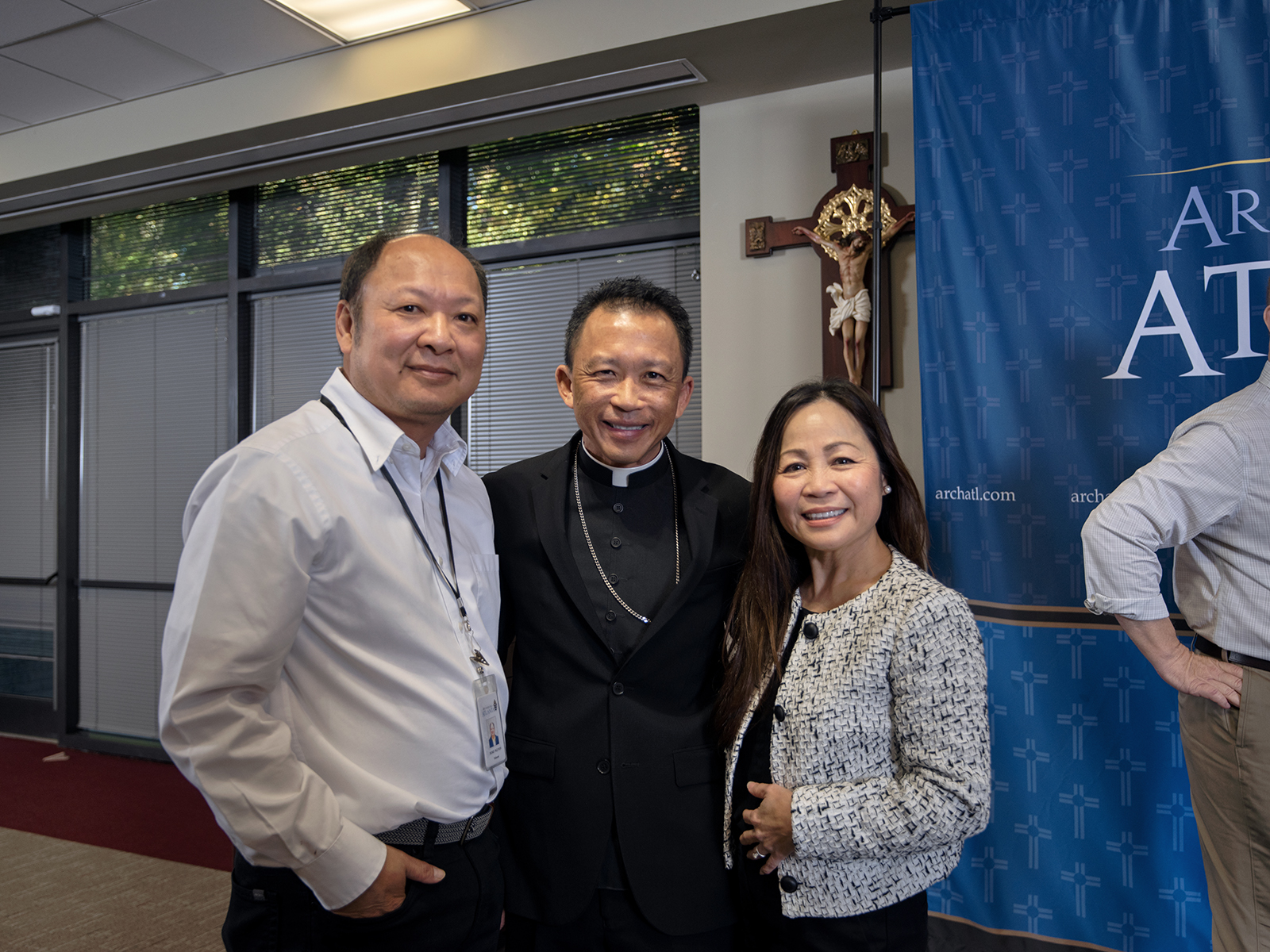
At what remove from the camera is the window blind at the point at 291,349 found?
188 inches

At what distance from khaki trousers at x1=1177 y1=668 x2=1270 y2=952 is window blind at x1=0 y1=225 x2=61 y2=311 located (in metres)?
6.23

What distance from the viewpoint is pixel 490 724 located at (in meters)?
1.47

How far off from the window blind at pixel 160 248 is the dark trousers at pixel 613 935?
4525 millimetres

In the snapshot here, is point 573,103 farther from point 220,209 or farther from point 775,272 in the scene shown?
point 220,209

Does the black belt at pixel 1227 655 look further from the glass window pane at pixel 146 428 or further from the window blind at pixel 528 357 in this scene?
the glass window pane at pixel 146 428

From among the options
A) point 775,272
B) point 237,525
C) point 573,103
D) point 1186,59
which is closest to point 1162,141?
point 1186,59

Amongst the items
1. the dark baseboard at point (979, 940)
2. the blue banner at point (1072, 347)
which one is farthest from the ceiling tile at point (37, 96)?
the dark baseboard at point (979, 940)

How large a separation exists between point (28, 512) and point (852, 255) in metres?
5.48

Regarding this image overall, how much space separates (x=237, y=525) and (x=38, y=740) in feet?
18.3

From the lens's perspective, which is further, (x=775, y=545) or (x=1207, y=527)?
(x=1207, y=527)

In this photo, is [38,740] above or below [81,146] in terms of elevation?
below

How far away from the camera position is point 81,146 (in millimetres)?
4434

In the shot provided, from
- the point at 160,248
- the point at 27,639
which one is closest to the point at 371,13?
the point at 160,248

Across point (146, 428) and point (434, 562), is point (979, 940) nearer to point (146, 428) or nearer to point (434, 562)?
point (434, 562)
